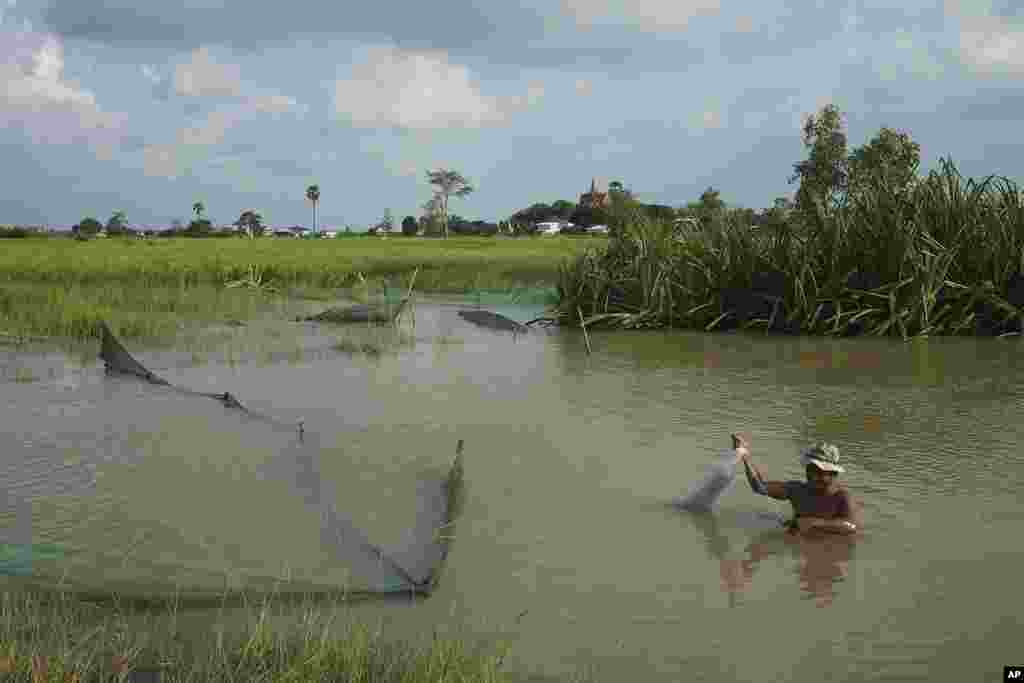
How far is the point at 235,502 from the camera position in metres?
4.38

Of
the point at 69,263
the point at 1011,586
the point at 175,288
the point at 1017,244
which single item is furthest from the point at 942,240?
the point at 69,263

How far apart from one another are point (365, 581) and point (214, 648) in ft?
1.95

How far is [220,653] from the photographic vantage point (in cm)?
251

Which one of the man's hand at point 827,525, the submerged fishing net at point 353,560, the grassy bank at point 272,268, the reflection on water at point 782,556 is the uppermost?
the grassy bank at point 272,268

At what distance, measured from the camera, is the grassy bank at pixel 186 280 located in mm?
10352

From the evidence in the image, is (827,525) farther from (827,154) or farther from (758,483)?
(827,154)

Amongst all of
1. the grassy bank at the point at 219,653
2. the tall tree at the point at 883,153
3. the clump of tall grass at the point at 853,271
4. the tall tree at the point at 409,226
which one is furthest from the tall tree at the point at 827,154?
the tall tree at the point at 409,226

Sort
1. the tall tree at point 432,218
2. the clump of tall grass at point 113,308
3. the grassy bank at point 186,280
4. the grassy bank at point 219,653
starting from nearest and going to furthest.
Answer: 1. the grassy bank at point 219,653
2. the clump of tall grass at point 113,308
3. the grassy bank at point 186,280
4. the tall tree at point 432,218

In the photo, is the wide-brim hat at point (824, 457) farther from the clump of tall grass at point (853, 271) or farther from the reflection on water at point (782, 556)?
the clump of tall grass at point (853, 271)

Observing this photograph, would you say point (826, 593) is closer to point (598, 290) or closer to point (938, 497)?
point (938, 497)

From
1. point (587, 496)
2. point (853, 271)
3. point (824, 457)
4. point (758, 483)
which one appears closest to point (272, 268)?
point (853, 271)

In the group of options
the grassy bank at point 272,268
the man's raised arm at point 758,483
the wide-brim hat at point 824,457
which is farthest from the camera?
the grassy bank at point 272,268

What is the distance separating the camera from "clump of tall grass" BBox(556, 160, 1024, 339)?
9680mm

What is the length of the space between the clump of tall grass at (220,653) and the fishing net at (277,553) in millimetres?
137
